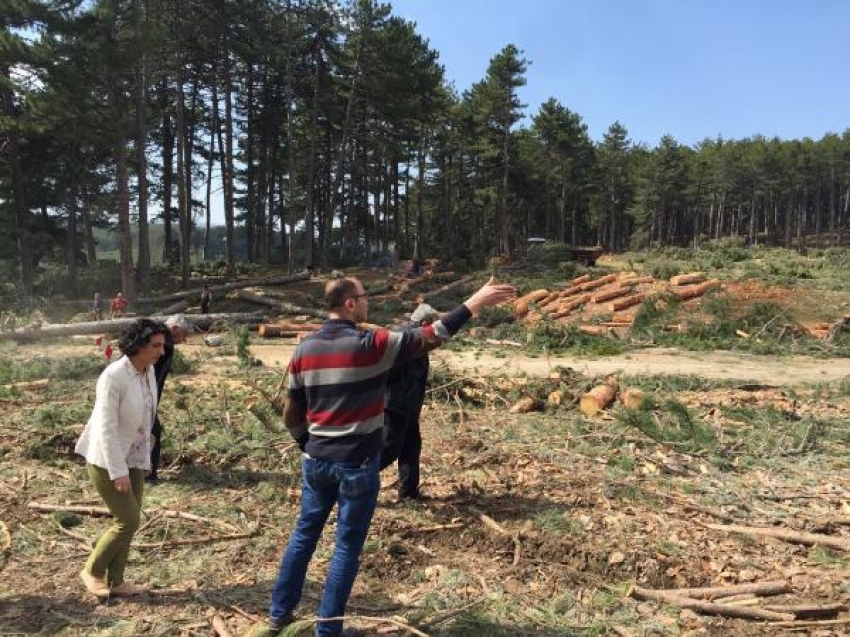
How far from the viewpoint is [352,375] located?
343 centimetres

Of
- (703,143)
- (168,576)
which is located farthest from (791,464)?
(703,143)

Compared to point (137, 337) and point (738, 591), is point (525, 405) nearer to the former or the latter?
point (738, 591)

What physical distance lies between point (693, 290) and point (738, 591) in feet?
52.6

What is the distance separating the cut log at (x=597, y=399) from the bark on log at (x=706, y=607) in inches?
178

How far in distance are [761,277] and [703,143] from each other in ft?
250

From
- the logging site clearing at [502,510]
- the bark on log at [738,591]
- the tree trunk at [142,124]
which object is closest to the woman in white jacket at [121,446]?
the logging site clearing at [502,510]

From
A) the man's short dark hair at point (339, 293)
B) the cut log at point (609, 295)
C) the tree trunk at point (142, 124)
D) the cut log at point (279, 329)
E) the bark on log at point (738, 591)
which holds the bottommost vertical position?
the bark on log at point (738, 591)

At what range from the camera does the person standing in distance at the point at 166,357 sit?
5539 mm

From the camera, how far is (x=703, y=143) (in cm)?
8875

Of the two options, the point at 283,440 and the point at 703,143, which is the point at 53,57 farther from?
the point at 703,143

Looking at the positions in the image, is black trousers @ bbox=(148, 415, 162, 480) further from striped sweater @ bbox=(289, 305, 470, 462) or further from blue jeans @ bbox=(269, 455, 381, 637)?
striped sweater @ bbox=(289, 305, 470, 462)

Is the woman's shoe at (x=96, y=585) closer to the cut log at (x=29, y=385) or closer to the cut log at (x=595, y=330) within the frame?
the cut log at (x=29, y=385)

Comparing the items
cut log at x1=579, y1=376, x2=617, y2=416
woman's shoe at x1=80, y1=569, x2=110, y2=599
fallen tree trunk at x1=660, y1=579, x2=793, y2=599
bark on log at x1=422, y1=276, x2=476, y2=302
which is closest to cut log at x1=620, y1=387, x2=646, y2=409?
cut log at x1=579, y1=376, x2=617, y2=416

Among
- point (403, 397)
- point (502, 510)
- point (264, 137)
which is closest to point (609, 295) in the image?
point (502, 510)
